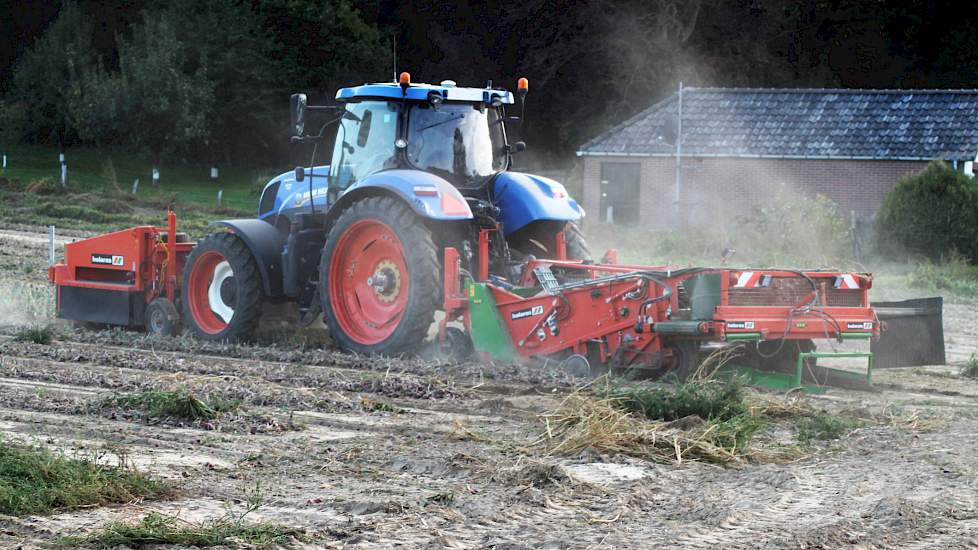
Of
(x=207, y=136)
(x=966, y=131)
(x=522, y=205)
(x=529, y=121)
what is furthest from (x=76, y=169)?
(x=522, y=205)

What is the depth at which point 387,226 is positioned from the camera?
37.0 feet

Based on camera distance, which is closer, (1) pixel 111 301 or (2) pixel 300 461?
(2) pixel 300 461

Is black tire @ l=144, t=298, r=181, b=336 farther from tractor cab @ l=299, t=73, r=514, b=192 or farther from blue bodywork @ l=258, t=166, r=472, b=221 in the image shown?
tractor cab @ l=299, t=73, r=514, b=192

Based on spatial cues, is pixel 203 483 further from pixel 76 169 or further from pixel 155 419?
pixel 76 169

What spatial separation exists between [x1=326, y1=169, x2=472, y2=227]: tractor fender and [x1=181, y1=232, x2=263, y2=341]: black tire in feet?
4.51

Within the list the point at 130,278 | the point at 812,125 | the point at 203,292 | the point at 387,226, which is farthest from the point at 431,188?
the point at 812,125

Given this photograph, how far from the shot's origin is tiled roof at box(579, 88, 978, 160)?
3070cm

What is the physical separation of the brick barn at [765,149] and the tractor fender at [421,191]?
790 inches

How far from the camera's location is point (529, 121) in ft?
147

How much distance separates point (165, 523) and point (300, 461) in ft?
5.40

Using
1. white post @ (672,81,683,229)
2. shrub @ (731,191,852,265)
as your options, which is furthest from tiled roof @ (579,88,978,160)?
shrub @ (731,191,852,265)

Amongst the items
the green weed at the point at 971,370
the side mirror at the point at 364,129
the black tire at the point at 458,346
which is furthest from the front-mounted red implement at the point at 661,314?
the side mirror at the point at 364,129

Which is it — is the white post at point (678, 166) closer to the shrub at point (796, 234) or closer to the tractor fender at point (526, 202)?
the shrub at point (796, 234)

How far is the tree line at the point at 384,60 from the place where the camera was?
1629 inches
